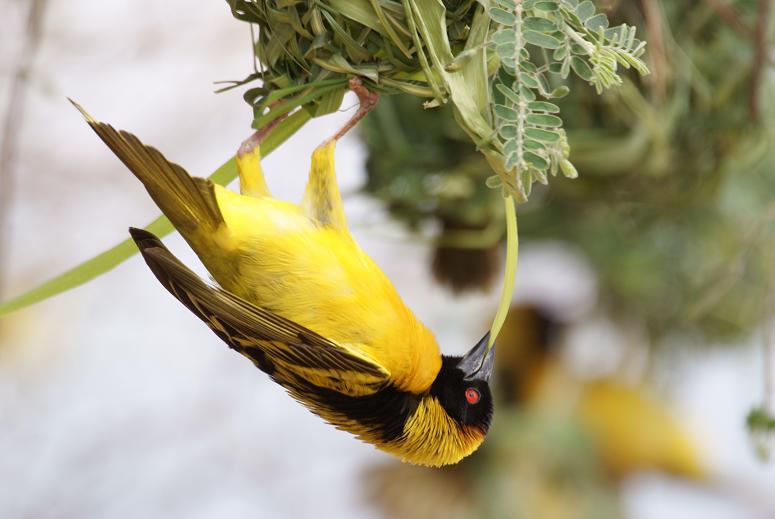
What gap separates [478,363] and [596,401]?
100cm

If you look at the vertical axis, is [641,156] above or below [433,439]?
below

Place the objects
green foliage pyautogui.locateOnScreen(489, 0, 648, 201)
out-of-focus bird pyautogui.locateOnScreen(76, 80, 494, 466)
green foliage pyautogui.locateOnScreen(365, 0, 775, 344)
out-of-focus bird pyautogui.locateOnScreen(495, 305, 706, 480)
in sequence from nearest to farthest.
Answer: green foliage pyautogui.locateOnScreen(489, 0, 648, 201), out-of-focus bird pyautogui.locateOnScreen(76, 80, 494, 466), green foliage pyautogui.locateOnScreen(365, 0, 775, 344), out-of-focus bird pyautogui.locateOnScreen(495, 305, 706, 480)

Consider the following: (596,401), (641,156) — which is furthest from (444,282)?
(596,401)

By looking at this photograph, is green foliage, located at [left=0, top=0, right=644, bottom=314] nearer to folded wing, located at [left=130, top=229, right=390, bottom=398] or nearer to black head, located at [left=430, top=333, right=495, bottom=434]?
folded wing, located at [left=130, top=229, right=390, bottom=398]

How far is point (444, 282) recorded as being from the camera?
1.15m

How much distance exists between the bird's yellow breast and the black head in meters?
0.07

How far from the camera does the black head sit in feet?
2.21

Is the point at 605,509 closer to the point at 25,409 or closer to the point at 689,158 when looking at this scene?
the point at 689,158

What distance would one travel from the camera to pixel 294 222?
0.61 meters

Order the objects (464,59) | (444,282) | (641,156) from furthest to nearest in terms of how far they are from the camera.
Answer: (444,282) < (641,156) < (464,59)

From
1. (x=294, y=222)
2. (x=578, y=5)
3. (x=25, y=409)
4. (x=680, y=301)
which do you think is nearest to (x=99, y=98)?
(x=25, y=409)

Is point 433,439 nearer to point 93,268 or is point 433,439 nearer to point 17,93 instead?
point 93,268

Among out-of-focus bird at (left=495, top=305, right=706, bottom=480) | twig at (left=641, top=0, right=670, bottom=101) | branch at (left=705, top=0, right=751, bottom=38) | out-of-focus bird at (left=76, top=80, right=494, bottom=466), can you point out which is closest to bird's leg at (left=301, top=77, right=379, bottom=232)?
out-of-focus bird at (left=76, top=80, right=494, bottom=466)

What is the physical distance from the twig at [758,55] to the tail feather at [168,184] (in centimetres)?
55
